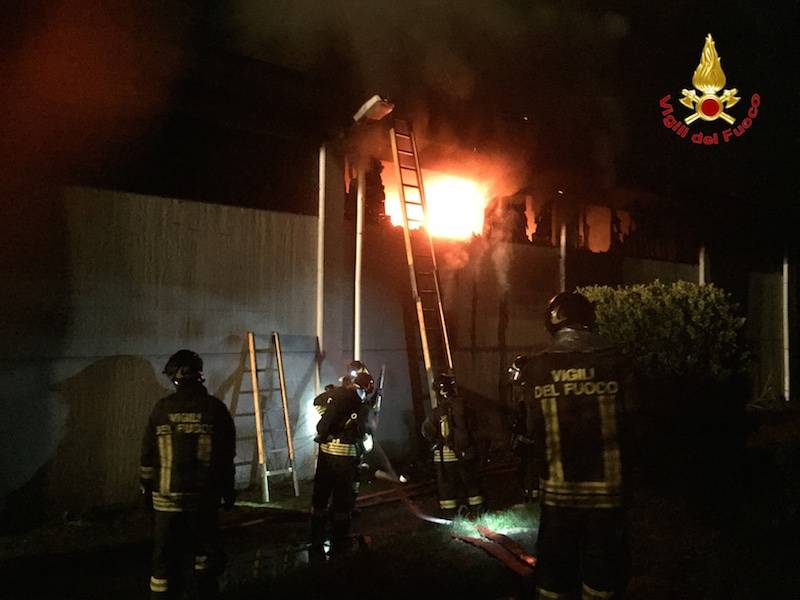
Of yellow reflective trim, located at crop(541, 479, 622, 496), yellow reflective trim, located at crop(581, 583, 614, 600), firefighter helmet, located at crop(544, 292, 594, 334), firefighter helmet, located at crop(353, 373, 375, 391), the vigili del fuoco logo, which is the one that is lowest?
→ yellow reflective trim, located at crop(581, 583, 614, 600)

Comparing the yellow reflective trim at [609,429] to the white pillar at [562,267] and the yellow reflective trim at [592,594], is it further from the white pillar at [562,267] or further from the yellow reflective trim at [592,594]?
the white pillar at [562,267]

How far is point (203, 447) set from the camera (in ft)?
12.4

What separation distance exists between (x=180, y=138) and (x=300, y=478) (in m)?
4.56

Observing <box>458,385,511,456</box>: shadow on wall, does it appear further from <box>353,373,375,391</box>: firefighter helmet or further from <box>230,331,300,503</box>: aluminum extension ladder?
<box>353,373,375,391</box>: firefighter helmet

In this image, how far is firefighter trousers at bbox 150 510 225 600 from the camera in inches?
144

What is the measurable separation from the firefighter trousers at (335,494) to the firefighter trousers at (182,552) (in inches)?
55.5

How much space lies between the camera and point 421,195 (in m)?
8.57

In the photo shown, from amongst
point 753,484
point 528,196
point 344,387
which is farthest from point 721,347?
point 344,387

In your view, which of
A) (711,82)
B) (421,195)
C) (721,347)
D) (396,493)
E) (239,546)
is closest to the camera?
(239,546)

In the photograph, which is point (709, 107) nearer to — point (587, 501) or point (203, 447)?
point (587, 501)

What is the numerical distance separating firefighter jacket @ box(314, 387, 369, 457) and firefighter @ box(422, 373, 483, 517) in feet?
3.57

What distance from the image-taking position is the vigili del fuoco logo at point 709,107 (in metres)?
11.9

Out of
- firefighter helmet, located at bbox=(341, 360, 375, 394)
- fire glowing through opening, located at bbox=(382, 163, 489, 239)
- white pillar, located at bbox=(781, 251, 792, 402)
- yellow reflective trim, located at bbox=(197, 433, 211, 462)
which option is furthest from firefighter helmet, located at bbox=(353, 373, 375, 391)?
white pillar, located at bbox=(781, 251, 792, 402)

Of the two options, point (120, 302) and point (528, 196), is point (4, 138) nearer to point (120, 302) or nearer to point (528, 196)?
point (120, 302)
